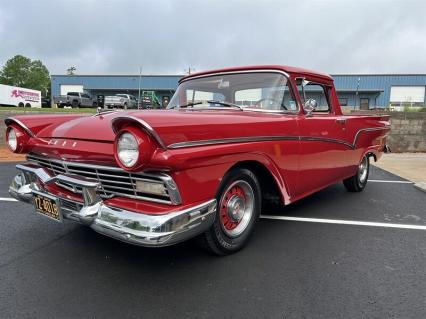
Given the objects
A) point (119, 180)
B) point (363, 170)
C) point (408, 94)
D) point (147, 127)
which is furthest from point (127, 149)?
point (408, 94)

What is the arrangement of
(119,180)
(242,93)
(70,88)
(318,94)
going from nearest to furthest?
(119,180) → (242,93) → (318,94) → (70,88)

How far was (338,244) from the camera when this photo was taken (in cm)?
342

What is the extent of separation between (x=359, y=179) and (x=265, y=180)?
108 inches

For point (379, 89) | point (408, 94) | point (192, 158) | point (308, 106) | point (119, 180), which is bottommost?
point (119, 180)

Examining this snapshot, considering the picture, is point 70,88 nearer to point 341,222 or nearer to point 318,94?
point 318,94

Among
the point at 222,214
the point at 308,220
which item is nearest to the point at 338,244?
the point at 308,220

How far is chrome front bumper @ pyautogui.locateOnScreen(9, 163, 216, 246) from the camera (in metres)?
2.29

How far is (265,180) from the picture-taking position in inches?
137

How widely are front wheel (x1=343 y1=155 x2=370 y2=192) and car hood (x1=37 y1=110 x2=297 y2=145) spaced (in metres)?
2.41

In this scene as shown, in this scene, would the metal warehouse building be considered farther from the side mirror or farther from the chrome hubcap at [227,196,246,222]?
the chrome hubcap at [227,196,246,222]

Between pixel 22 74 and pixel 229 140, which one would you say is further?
pixel 22 74

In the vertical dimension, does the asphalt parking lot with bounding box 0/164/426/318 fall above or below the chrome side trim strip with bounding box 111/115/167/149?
below

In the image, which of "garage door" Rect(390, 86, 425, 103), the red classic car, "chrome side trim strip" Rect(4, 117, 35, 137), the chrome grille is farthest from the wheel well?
"garage door" Rect(390, 86, 425, 103)

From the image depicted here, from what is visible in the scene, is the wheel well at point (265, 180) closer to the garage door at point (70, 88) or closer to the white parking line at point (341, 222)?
the white parking line at point (341, 222)
